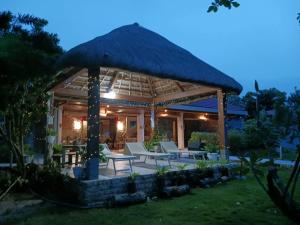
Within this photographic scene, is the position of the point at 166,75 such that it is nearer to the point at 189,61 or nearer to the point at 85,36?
the point at 189,61

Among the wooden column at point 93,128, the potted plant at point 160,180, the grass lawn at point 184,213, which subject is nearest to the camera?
the grass lawn at point 184,213

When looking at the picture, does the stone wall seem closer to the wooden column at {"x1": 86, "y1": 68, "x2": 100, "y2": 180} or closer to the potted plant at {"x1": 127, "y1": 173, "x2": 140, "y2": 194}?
the potted plant at {"x1": 127, "y1": 173, "x2": 140, "y2": 194}

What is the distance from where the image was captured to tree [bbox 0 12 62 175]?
404 centimetres

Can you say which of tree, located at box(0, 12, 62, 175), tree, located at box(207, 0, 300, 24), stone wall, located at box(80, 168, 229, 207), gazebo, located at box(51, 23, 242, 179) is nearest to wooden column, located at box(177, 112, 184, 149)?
gazebo, located at box(51, 23, 242, 179)

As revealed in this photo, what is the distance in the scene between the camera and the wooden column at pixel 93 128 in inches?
219

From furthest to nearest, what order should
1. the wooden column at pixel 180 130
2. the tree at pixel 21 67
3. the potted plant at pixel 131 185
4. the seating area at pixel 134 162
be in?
the wooden column at pixel 180 130, the seating area at pixel 134 162, the potted plant at pixel 131 185, the tree at pixel 21 67

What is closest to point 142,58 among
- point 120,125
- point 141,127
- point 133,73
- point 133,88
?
point 133,73

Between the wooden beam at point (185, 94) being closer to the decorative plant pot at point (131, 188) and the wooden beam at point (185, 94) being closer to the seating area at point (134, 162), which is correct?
the seating area at point (134, 162)

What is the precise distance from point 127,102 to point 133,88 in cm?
75

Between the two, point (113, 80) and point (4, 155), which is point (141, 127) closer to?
point (113, 80)

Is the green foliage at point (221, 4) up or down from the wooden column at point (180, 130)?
up

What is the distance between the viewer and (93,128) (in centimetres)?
580

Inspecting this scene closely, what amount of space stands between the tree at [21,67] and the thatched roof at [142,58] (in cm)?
66

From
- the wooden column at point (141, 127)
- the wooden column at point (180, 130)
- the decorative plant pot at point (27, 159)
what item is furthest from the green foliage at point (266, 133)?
the wooden column at point (180, 130)
